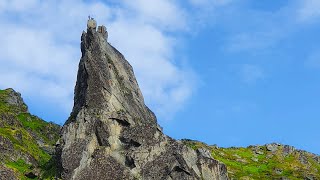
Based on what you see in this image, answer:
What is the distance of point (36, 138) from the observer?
15350cm

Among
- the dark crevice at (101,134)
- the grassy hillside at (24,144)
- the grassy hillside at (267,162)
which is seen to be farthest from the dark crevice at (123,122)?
the grassy hillside at (267,162)

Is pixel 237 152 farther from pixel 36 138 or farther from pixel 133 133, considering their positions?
pixel 133 133

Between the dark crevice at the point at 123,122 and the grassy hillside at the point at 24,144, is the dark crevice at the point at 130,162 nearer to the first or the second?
the dark crevice at the point at 123,122

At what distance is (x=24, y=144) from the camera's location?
409 feet

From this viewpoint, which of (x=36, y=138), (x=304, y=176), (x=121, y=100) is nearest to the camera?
(x=121, y=100)

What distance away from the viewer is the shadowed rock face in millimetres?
96125

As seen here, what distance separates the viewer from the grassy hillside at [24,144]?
10106cm

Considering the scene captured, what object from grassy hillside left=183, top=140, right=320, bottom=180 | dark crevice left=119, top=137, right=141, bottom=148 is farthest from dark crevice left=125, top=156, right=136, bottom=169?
grassy hillside left=183, top=140, right=320, bottom=180

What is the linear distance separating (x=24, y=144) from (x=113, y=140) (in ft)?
105

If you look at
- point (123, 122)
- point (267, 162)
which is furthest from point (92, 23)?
point (267, 162)

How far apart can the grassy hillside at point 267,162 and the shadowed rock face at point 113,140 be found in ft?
172

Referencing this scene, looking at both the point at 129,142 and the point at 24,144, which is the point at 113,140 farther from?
the point at 24,144

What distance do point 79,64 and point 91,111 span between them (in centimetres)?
1685

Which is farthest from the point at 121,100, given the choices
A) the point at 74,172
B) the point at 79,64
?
the point at 74,172
